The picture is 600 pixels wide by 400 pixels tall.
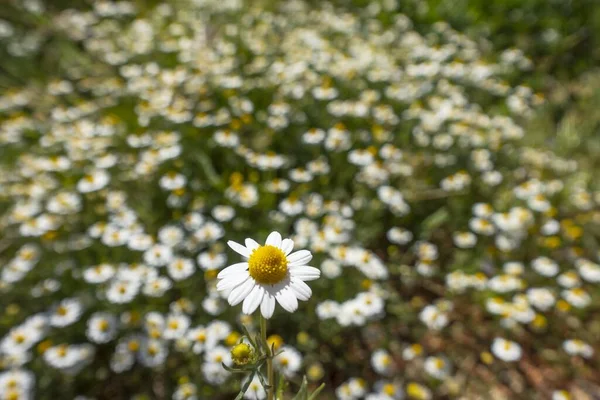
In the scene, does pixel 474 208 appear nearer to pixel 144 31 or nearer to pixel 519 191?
pixel 519 191

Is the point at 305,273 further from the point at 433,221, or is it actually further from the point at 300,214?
the point at 433,221

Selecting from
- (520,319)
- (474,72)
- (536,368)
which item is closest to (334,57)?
(474,72)

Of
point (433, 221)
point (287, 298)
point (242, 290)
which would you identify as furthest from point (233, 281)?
point (433, 221)

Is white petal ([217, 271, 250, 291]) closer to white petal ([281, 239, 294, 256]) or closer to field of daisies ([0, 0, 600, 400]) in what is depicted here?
field of daisies ([0, 0, 600, 400])

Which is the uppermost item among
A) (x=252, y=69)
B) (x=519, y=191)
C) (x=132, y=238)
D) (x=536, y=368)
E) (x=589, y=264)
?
(x=252, y=69)

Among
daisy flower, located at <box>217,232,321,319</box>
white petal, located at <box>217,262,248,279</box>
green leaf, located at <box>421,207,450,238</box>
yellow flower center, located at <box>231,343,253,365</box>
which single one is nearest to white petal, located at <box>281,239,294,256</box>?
daisy flower, located at <box>217,232,321,319</box>

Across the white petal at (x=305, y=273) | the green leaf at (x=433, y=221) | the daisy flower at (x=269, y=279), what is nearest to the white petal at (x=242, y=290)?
the daisy flower at (x=269, y=279)
